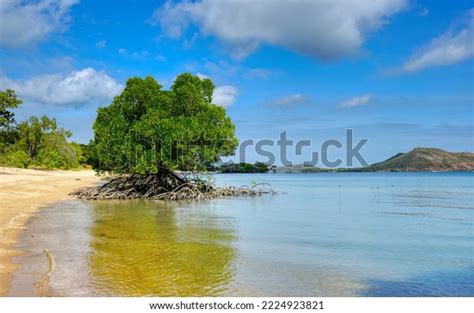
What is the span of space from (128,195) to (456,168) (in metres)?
28.1

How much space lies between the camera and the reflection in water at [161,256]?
5.69 meters

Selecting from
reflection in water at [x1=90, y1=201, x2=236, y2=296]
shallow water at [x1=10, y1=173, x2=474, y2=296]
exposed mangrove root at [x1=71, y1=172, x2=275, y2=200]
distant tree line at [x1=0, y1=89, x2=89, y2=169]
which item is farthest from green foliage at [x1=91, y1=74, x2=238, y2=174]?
distant tree line at [x1=0, y1=89, x2=89, y2=169]

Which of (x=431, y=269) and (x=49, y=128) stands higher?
(x=49, y=128)

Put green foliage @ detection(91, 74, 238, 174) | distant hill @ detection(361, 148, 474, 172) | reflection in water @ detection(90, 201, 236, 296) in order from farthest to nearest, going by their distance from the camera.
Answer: distant hill @ detection(361, 148, 474, 172) < green foliage @ detection(91, 74, 238, 174) < reflection in water @ detection(90, 201, 236, 296)

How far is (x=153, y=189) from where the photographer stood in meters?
21.7

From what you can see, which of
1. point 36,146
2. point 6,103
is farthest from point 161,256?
point 36,146

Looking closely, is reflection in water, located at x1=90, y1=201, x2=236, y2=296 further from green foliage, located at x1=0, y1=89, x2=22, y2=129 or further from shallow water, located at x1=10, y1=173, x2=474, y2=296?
green foliage, located at x1=0, y1=89, x2=22, y2=129

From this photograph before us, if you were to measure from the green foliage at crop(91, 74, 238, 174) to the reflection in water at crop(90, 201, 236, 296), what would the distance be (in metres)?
6.50

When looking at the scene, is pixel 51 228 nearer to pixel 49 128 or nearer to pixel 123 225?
pixel 123 225

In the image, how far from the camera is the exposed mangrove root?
837 inches

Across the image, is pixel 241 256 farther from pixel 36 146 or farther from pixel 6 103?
pixel 36 146

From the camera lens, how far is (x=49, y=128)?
48594mm

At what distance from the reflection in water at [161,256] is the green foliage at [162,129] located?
21.3 feet

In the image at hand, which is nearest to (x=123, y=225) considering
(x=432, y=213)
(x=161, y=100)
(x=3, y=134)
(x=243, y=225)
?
(x=243, y=225)
